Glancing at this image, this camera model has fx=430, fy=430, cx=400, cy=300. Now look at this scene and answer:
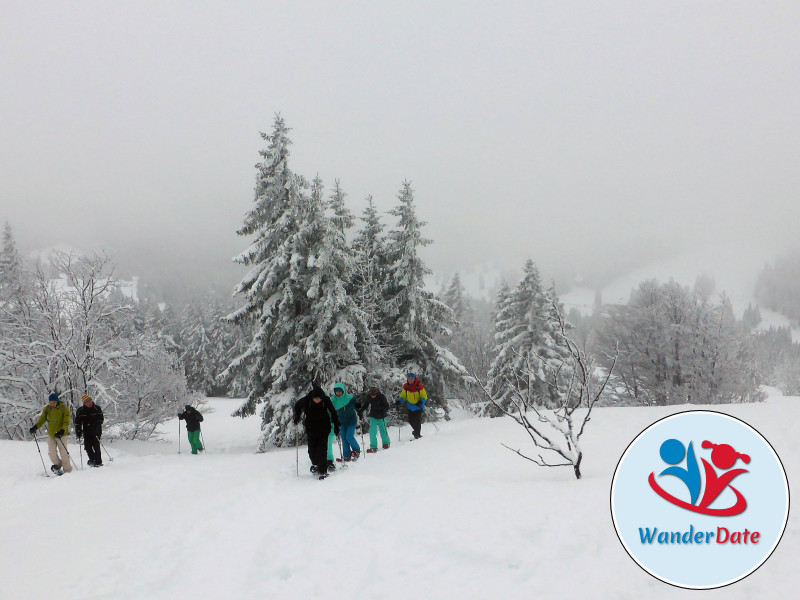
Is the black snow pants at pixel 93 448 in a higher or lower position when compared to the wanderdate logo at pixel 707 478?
lower

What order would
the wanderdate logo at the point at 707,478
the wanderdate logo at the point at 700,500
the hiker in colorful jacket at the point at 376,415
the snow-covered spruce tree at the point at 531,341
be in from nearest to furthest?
1. the wanderdate logo at the point at 700,500
2. the wanderdate logo at the point at 707,478
3. the hiker in colorful jacket at the point at 376,415
4. the snow-covered spruce tree at the point at 531,341

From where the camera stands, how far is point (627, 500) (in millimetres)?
3490

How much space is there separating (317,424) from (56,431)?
267 inches

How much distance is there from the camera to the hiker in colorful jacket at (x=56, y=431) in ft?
34.2

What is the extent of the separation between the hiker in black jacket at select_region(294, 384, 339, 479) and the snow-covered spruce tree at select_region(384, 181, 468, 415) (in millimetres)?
10051

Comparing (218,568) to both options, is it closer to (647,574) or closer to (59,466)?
(647,574)

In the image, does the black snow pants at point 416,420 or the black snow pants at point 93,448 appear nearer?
the black snow pants at point 93,448

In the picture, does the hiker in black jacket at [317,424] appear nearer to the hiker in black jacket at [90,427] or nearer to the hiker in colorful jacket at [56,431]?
the hiker in black jacket at [90,427]

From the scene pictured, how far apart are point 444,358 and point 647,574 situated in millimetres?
16273

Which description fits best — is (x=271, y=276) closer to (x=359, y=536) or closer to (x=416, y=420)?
(x=416, y=420)

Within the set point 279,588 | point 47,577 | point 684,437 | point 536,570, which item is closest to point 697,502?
point 684,437

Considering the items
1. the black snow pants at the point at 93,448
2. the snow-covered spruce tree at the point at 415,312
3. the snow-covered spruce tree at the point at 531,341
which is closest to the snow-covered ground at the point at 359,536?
the black snow pants at the point at 93,448

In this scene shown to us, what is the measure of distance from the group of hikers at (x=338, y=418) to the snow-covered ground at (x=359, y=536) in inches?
27.6

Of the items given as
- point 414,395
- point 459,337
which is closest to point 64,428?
point 414,395
